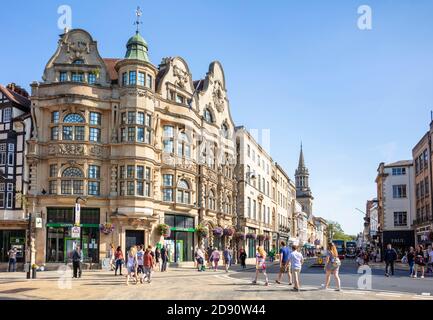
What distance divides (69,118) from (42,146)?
2.79 m

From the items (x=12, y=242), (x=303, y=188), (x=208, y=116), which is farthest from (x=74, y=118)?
(x=303, y=188)

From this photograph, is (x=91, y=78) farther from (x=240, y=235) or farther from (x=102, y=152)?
(x=240, y=235)

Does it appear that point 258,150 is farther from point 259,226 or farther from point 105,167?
point 105,167

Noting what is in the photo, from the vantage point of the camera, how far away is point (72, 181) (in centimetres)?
3803

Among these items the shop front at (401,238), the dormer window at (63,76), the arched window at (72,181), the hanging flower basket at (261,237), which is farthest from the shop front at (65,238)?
the shop front at (401,238)

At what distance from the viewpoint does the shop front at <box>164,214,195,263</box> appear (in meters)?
43.0

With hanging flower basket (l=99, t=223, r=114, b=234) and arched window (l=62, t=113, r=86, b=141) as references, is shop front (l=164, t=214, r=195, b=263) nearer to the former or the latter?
hanging flower basket (l=99, t=223, r=114, b=234)

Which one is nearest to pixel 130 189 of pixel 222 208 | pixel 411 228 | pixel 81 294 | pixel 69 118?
pixel 69 118

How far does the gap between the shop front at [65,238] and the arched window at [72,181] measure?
1416 mm

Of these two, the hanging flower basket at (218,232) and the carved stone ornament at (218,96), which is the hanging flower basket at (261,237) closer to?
the hanging flower basket at (218,232)

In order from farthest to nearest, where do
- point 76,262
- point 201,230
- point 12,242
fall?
point 201,230
point 12,242
point 76,262

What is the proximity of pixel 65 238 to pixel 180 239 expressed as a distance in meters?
10.0

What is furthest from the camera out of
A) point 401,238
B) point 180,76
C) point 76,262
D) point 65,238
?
point 401,238

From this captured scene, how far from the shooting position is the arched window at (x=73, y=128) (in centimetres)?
3841
